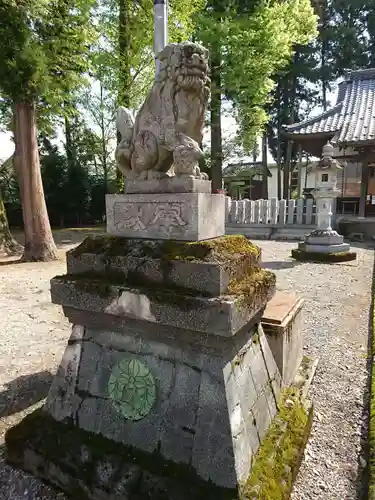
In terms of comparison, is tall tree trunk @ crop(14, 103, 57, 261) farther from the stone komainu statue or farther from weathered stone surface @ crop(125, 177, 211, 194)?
weathered stone surface @ crop(125, 177, 211, 194)

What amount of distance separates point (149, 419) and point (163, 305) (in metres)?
0.66

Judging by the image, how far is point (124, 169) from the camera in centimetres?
206

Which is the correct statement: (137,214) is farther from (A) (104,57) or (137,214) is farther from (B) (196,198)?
(A) (104,57)

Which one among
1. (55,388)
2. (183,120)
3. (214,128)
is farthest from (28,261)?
(214,128)

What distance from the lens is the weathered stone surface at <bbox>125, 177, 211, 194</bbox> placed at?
1.79 m

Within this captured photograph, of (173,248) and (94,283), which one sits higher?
(173,248)

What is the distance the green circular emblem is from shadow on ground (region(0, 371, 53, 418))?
1.26 meters

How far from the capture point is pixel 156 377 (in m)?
1.78

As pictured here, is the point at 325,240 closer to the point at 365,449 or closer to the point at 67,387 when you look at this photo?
the point at 365,449

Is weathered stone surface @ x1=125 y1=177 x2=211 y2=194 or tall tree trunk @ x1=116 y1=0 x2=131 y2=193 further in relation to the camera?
tall tree trunk @ x1=116 y1=0 x2=131 y2=193

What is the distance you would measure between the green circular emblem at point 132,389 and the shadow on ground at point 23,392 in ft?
4.14

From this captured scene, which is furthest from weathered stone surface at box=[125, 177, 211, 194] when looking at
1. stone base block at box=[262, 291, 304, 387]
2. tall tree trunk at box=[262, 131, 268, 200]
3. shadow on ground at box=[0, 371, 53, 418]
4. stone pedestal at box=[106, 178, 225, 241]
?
tall tree trunk at box=[262, 131, 268, 200]

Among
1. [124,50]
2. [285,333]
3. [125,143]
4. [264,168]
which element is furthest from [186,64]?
[264,168]

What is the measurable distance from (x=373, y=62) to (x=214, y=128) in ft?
43.7
